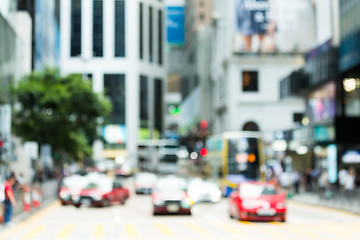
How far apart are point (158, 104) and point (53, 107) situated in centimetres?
4401

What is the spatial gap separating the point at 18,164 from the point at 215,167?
59.4 feet

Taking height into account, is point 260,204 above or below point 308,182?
below

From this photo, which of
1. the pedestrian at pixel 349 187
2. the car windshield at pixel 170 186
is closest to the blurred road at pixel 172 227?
the car windshield at pixel 170 186

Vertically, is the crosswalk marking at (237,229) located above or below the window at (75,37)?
below

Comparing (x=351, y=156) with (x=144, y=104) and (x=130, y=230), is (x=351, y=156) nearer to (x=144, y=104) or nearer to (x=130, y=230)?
(x=130, y=230)

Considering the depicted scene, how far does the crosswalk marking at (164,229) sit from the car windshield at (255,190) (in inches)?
135

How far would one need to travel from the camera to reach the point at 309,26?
3246 inches

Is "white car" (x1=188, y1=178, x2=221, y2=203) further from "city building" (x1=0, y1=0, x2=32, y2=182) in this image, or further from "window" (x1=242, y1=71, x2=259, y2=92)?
"window" (x1=242, y1=71, x2=259, y2=92)

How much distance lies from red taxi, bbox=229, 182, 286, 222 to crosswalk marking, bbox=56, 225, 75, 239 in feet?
20.3

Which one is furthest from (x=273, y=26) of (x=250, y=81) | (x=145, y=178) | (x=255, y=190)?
(x=255, y=190)

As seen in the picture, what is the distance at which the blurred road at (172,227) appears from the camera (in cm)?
2103

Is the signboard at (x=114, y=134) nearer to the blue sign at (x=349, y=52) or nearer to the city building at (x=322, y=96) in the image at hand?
the city building at (x=322, y=96)

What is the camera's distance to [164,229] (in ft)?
77.9

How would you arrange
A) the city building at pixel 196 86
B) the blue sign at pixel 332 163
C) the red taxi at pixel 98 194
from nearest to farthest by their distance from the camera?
the red taxi at pixel 98 194, the blue sign at pixel 332 163, the city building at pixel 196 86
